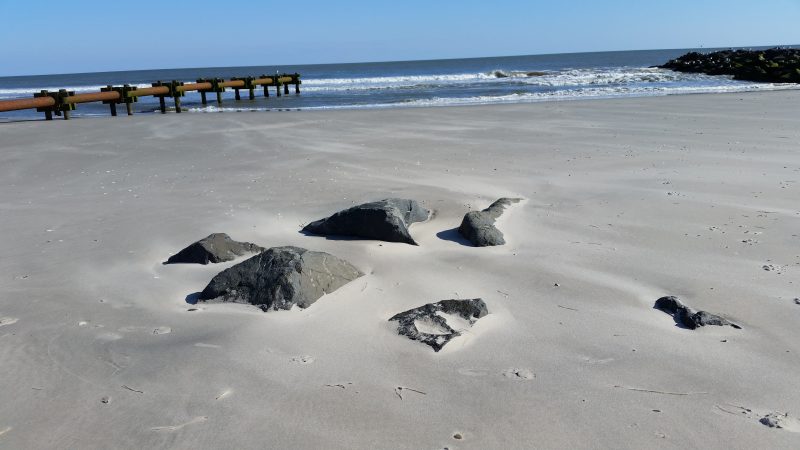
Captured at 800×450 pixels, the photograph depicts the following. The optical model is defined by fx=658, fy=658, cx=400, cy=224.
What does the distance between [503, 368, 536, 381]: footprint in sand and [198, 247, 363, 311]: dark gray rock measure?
111 centimetres

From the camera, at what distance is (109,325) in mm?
3109

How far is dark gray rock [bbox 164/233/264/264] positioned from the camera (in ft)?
12.7

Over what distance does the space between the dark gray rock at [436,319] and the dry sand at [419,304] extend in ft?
0.23

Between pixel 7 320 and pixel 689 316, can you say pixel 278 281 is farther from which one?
pixel 689 316

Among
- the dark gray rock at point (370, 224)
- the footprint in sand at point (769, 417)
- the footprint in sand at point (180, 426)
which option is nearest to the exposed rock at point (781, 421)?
the footprint in sand at point (769, 417)

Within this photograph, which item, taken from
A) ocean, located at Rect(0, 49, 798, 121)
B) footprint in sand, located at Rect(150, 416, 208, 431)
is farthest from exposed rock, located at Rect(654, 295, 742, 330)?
ocean, located at Rect(0, 49, 798, 121)

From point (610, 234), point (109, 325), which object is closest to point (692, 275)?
point (610, 234)

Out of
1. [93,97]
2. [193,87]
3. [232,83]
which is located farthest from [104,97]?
[232,83]

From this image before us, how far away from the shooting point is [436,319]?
2996 mm

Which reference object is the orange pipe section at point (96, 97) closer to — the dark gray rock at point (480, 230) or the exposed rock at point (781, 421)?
the dark gray rock at point (480, 230)

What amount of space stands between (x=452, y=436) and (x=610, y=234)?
260 cm

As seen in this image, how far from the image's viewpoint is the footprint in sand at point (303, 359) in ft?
8.82

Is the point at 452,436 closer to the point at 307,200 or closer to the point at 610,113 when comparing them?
the point at 307,200

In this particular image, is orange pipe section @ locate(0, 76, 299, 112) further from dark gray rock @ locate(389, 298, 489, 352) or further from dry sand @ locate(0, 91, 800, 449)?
dark gray rock @ locate(389, 298, 489, 352)
